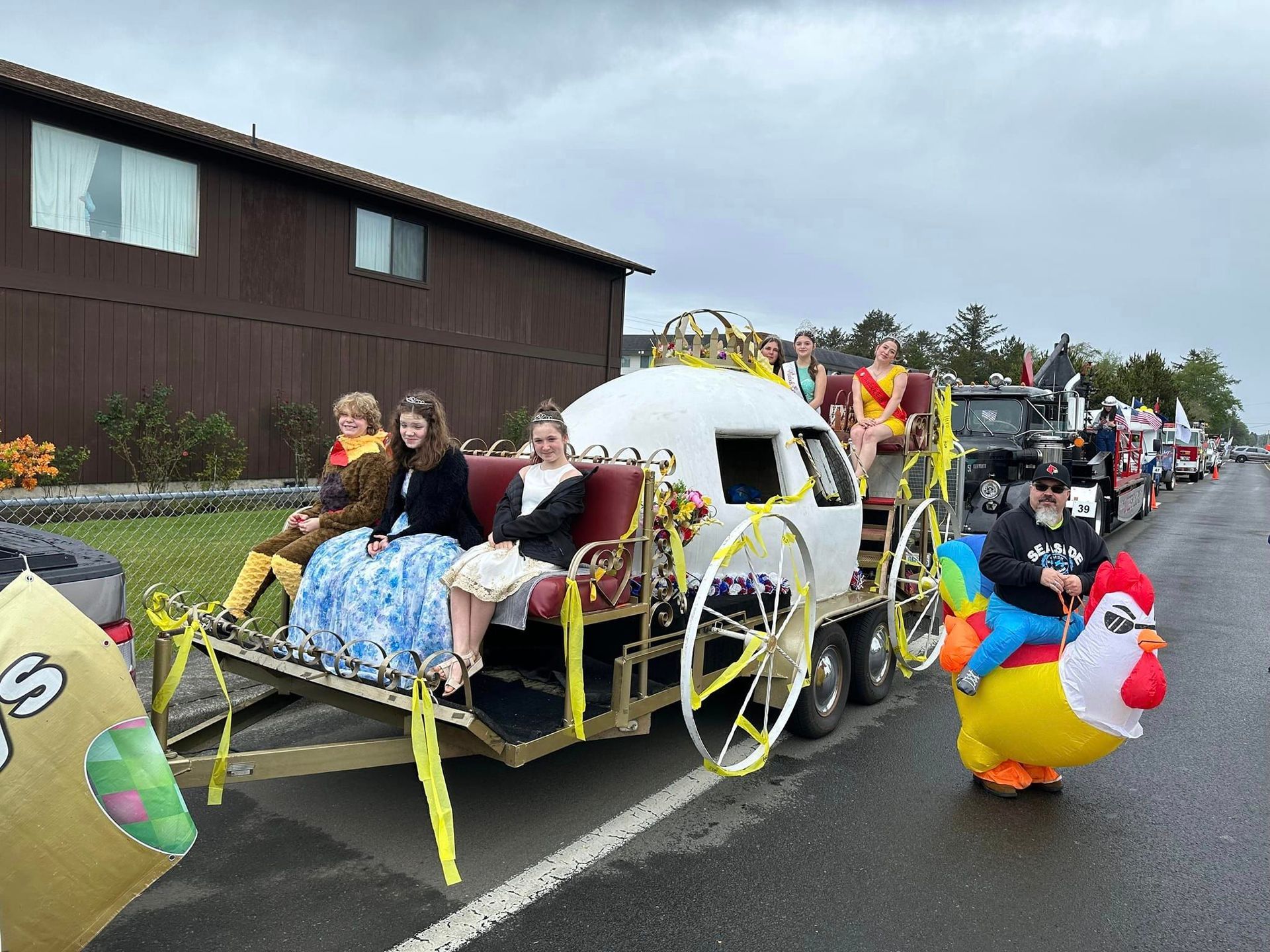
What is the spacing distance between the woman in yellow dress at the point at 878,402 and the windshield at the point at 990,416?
5.85 meters

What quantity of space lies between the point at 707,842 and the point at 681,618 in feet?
3.63

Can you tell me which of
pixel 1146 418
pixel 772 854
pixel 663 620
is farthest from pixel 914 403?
pixel 1146 418

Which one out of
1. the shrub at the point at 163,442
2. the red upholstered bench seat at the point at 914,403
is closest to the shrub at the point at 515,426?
the shrub at the point at 163,442

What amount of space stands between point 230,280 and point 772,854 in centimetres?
1364

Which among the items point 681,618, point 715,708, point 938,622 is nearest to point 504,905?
A: point 681,618

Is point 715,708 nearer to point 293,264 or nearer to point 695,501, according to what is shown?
point 695,501

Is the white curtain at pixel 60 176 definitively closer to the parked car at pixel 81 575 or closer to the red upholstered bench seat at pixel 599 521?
the parked car at pixel 81 575

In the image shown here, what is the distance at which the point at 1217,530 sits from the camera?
687 inches

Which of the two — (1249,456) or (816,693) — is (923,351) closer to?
(1249,456)

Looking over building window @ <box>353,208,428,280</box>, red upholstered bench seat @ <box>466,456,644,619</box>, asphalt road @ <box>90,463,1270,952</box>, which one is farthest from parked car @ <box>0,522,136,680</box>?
building window @ <box>353,208,428,280</box>

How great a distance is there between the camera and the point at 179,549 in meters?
9.31

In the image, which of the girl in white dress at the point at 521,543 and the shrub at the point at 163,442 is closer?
the girl in white dress at the point at 521,543

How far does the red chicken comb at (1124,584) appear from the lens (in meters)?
3.86

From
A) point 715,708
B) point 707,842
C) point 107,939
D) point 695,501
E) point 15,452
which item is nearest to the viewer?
point 107,939
